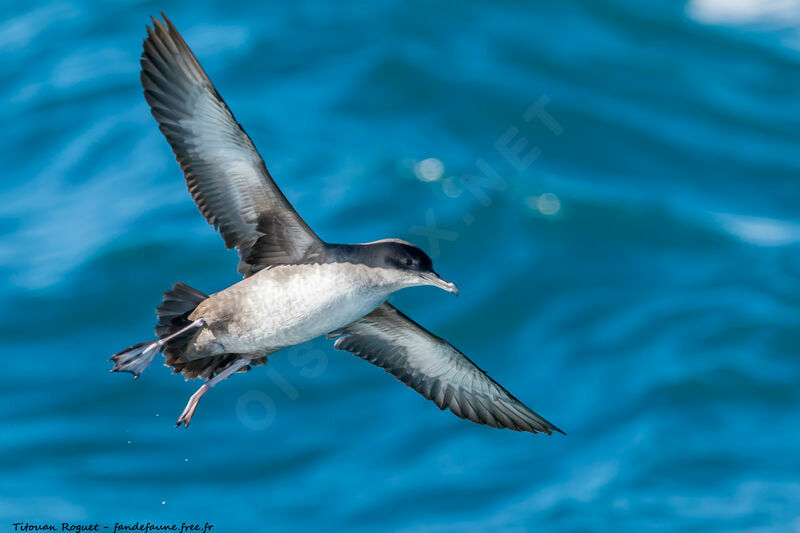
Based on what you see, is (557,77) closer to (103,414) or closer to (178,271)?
(178,271)

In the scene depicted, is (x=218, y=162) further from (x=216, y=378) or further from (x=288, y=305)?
(x=216, y=378)

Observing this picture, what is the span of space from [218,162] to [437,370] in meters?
2.44

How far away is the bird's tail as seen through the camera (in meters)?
7.29

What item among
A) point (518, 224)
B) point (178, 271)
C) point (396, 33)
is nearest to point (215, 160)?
point (178, 271)

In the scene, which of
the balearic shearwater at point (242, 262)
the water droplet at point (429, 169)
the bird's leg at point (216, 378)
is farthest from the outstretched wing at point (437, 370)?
the water droplet at point (429, 169)

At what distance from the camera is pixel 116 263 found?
13711mm

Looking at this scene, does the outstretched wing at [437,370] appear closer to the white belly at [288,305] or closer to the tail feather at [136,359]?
the white belly at [288,305]

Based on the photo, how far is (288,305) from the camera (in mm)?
6836

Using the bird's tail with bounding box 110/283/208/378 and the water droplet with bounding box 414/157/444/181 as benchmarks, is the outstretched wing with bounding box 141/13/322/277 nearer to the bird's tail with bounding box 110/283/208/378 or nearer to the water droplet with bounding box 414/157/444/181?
the bird's tail with bounding box 110/283/208/378

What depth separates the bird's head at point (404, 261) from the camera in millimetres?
6797

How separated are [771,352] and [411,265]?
839 centimetres

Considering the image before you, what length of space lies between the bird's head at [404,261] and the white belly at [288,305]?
85 mm

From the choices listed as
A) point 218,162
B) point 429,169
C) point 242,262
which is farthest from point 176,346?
point 429,169

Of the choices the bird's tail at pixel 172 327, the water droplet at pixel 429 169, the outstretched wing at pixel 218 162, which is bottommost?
the bird's tail at pixel 172 327
